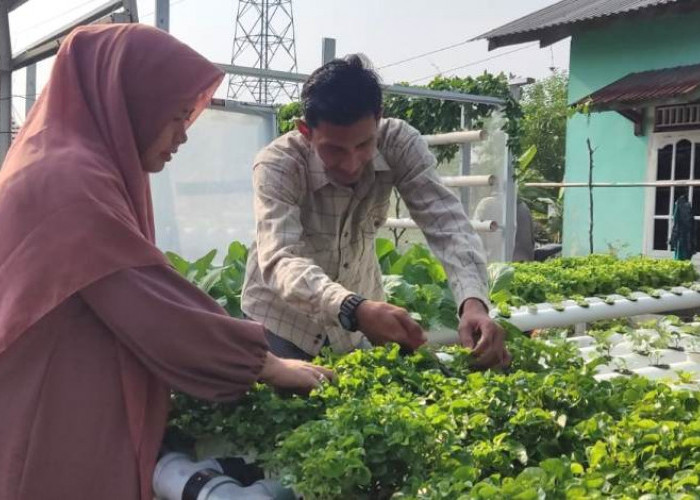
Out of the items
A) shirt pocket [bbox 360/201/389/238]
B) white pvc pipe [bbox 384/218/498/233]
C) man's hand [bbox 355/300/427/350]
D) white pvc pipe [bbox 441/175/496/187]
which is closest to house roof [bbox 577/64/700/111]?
white pvc pipe [bbox 441/175/496/187]

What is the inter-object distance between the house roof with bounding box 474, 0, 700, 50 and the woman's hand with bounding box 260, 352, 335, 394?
8.82m

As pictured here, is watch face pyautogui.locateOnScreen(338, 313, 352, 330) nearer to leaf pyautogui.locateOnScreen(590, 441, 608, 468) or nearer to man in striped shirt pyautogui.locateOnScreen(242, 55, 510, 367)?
man in striped shirt pyautogui.locateOnScreen(242, 55, 510, 367)

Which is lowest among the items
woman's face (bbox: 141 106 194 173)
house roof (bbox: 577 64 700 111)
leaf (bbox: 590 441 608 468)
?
leaf (bbox: 590 441 608 468)

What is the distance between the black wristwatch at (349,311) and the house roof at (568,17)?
8.61 meters

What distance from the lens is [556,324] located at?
11.9ft

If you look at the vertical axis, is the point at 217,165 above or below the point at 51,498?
above

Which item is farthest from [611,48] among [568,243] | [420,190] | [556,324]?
[420,190]

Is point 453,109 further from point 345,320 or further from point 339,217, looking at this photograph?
point 345,320

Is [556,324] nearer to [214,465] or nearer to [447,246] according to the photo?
[447,246]

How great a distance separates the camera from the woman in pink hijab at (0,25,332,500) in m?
1.34

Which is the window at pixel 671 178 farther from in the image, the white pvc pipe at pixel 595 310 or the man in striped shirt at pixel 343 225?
the man in striped shirt at pixel 343 225

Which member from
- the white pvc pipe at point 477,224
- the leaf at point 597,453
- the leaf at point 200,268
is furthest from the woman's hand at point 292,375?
the white pvc pipe at point 477,224

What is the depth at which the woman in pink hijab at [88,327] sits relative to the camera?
1338 mm

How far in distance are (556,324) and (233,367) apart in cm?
246
